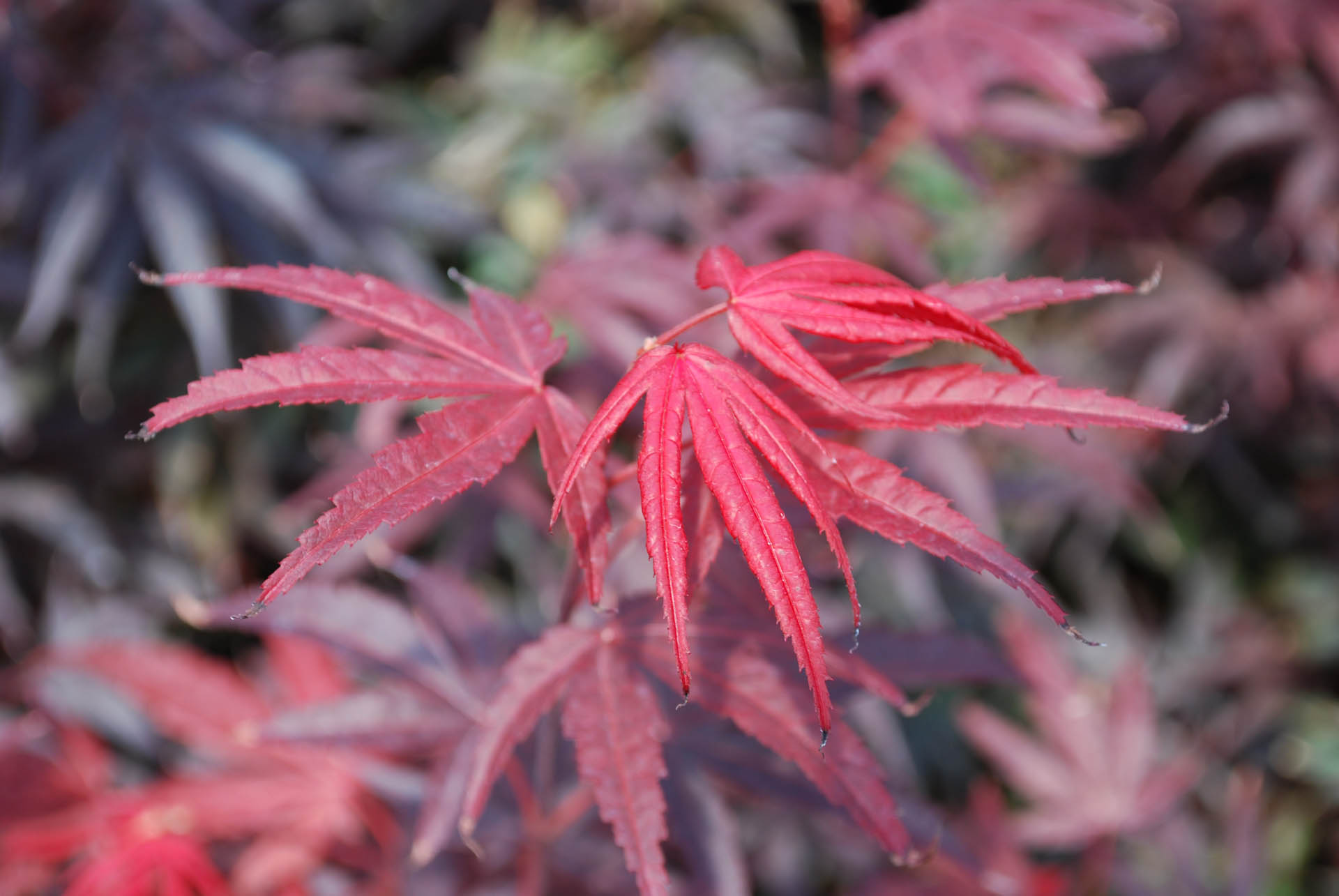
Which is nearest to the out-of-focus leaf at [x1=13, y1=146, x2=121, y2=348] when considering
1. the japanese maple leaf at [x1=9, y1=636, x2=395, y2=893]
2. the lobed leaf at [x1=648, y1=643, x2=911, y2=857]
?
Result: the japanese maple leaf at [x1=9, y1=636, x2=395, y2=893]

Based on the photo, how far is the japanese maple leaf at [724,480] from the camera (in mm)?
393

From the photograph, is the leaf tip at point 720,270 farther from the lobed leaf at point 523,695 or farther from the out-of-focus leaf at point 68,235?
the out-of-focus leaf at point 68,235

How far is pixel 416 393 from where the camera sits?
47 centimetres

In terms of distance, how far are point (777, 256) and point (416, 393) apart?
2.59 ft

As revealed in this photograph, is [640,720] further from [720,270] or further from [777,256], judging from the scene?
[777,256]

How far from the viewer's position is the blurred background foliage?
107 cm

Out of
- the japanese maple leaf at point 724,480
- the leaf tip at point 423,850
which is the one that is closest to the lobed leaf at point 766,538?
the japanese maple leaf at point 724,480

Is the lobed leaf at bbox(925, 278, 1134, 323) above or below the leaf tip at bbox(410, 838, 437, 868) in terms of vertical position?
above

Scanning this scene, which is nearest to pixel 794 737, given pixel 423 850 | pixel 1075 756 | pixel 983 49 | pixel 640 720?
pixel 640 720

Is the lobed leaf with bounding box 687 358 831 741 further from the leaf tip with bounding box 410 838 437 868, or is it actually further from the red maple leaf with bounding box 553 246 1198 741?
the leaf tip with bounding box 410 838 437 868

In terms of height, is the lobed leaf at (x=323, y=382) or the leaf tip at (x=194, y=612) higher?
the lobed leaf at (x=323, y=382)

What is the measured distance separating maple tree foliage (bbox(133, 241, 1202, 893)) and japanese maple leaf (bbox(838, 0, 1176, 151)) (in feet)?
1.78

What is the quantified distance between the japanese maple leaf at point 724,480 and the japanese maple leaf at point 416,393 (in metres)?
0.06

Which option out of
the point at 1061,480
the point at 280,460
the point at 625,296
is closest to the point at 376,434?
the point at 625,296
